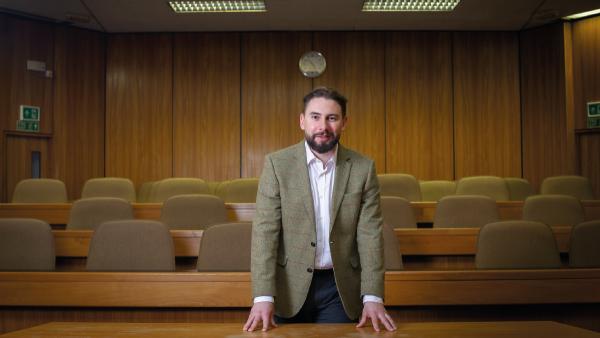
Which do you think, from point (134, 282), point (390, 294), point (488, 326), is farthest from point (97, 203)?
point (488, 326)

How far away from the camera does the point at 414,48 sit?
25.3ft

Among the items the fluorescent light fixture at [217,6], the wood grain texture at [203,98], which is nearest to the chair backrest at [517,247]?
the fluorescent light fixture at [217,6]

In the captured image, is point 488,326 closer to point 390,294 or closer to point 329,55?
point 390,294

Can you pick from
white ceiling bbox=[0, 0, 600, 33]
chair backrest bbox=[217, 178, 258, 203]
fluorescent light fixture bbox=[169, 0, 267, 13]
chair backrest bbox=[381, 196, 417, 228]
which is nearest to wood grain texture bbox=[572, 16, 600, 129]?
white ceiling bbox=[0, 0, 600, 33]

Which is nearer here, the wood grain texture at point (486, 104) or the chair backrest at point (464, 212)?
the chair backrest at point (464, 212)

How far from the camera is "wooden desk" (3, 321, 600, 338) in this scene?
1581 millimetres

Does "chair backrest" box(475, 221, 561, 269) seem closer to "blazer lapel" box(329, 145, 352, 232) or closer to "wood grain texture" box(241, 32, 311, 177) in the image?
"blazer lapel" box(329, 145, 352, 232)

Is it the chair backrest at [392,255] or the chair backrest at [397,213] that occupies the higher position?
the chair backrest at [397,213]

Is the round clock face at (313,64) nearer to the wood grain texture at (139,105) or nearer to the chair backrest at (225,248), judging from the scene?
the wood grain texture at (139,105)

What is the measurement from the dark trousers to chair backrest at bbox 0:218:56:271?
155 cm

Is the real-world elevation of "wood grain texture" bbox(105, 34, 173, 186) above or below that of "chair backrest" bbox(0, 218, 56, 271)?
above

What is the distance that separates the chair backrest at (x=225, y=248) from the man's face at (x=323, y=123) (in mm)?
1102

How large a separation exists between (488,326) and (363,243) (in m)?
0.49

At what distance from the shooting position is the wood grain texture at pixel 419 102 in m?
7.65
